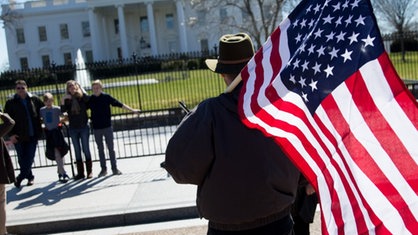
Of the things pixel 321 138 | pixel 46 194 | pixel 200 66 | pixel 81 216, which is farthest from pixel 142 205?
pixel 200 66

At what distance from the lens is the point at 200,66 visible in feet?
109

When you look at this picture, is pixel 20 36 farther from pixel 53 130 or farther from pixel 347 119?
pixel 347 119

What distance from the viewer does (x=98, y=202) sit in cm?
795

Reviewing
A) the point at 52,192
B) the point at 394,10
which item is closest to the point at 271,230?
the point at 52,192

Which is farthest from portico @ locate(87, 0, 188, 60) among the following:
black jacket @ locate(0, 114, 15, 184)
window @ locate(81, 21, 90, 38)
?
black jacket @ locate(0, 114, 15, 184)

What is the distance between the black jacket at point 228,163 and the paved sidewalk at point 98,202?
4.15m

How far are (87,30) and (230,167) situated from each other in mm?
84275

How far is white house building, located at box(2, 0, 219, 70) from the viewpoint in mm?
80750

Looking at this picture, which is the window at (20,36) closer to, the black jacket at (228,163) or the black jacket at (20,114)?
the black jacket at (20,114)

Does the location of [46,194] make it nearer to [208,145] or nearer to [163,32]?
[208,145]

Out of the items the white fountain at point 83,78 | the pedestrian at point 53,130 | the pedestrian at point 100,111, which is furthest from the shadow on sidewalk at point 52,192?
the white fountain at point 83,78

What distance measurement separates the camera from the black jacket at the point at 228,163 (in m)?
3.00

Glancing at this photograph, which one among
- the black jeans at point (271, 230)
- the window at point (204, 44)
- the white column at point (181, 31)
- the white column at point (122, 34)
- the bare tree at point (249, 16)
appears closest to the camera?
the black jeans at point (271, 230)

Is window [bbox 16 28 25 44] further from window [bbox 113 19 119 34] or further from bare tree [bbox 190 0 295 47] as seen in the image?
bare tree [bbox 190 0 295 47]
